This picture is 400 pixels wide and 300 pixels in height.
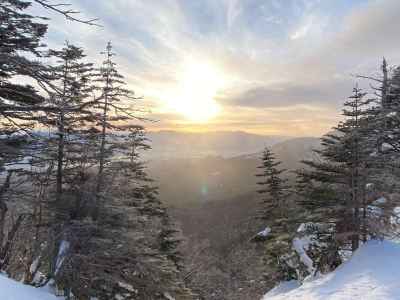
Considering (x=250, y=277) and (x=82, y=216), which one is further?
(x=250, y=277)

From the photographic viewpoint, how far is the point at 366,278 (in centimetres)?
964

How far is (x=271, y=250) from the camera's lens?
20.3 meters

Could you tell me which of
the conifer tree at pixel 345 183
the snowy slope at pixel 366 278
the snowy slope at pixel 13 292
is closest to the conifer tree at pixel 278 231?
the conifer tree at pixel 345 183

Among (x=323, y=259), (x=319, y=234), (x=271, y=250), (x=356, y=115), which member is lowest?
(x=271, y=250)

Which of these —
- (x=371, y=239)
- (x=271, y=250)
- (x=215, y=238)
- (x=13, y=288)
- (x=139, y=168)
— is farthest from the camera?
(x=215, y=238)

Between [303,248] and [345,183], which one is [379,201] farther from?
[303,248]

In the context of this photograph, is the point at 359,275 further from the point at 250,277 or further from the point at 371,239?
the point at 250,277

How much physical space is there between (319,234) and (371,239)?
216 centimetres

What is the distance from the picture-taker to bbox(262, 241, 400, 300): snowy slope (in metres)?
8.31

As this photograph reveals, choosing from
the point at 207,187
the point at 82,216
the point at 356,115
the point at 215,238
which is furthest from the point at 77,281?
the point at 207,187

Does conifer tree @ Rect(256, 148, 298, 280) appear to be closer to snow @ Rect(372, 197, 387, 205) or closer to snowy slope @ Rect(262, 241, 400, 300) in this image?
snowy slope @ Rect(262, 241, 400, 300)

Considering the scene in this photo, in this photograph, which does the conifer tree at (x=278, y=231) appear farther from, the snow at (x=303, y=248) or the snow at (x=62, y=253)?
the snow at (x=62, y=253)

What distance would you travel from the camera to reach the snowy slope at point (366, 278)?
327 inches

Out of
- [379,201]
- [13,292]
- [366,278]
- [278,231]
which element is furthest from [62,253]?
[278,231]
